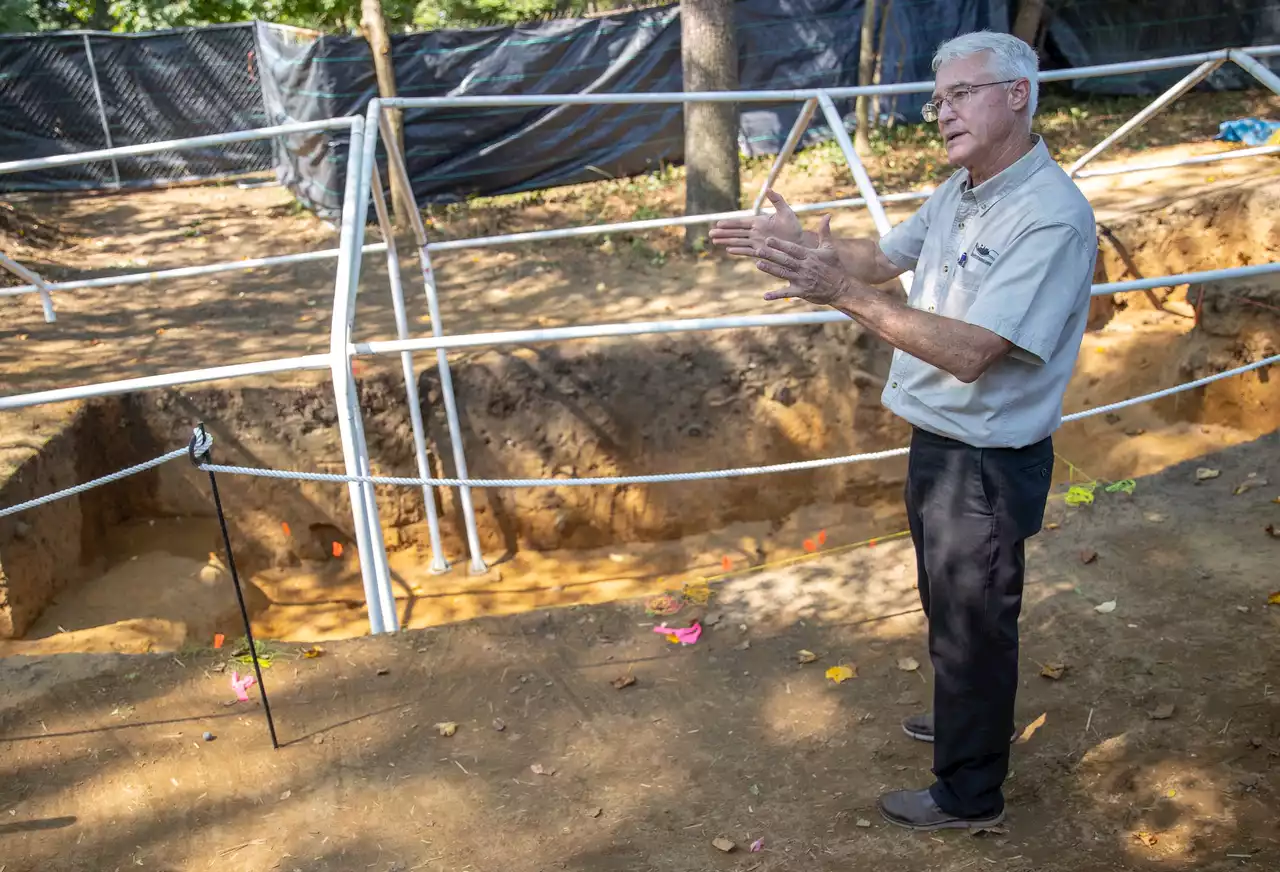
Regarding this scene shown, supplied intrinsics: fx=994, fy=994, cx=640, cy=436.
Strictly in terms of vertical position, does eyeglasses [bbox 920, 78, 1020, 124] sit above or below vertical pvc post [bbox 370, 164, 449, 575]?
above

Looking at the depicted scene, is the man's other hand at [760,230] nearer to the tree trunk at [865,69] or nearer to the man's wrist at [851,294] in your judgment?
the man's wrist at [851,294]

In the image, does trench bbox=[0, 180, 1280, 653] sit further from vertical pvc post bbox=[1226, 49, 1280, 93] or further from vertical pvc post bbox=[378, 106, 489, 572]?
vertical pvc post bbox=[1226, 49, 1280, 93]

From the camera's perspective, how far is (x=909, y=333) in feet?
6.65

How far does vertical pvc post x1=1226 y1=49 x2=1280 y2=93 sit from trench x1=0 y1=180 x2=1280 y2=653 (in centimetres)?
228

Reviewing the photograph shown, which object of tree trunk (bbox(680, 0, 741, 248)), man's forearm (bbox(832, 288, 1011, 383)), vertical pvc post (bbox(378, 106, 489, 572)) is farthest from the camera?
tree trunk (bbox(680, 0, 741, 248))

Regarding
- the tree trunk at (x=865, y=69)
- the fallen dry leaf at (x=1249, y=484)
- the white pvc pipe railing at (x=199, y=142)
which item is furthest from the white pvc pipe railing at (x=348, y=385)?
the tree trunk at (x=865, y=69)

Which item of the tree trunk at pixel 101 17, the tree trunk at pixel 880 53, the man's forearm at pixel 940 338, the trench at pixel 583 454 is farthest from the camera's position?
the tree trunk at pixel 101 17

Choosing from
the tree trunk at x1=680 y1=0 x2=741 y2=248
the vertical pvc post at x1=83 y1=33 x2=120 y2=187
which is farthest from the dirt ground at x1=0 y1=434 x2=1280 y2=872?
the vertical pvc post at x1=83 y1=33 x2=120 y2=187

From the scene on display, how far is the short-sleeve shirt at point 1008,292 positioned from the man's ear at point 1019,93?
10 cm

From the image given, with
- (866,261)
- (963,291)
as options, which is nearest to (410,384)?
(866,261)

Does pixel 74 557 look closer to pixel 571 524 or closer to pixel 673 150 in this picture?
pixel 571 524

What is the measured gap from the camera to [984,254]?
211 cm

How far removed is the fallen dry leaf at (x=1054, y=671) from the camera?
3242 mm

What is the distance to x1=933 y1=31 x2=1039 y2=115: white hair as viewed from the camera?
206 centimetres
